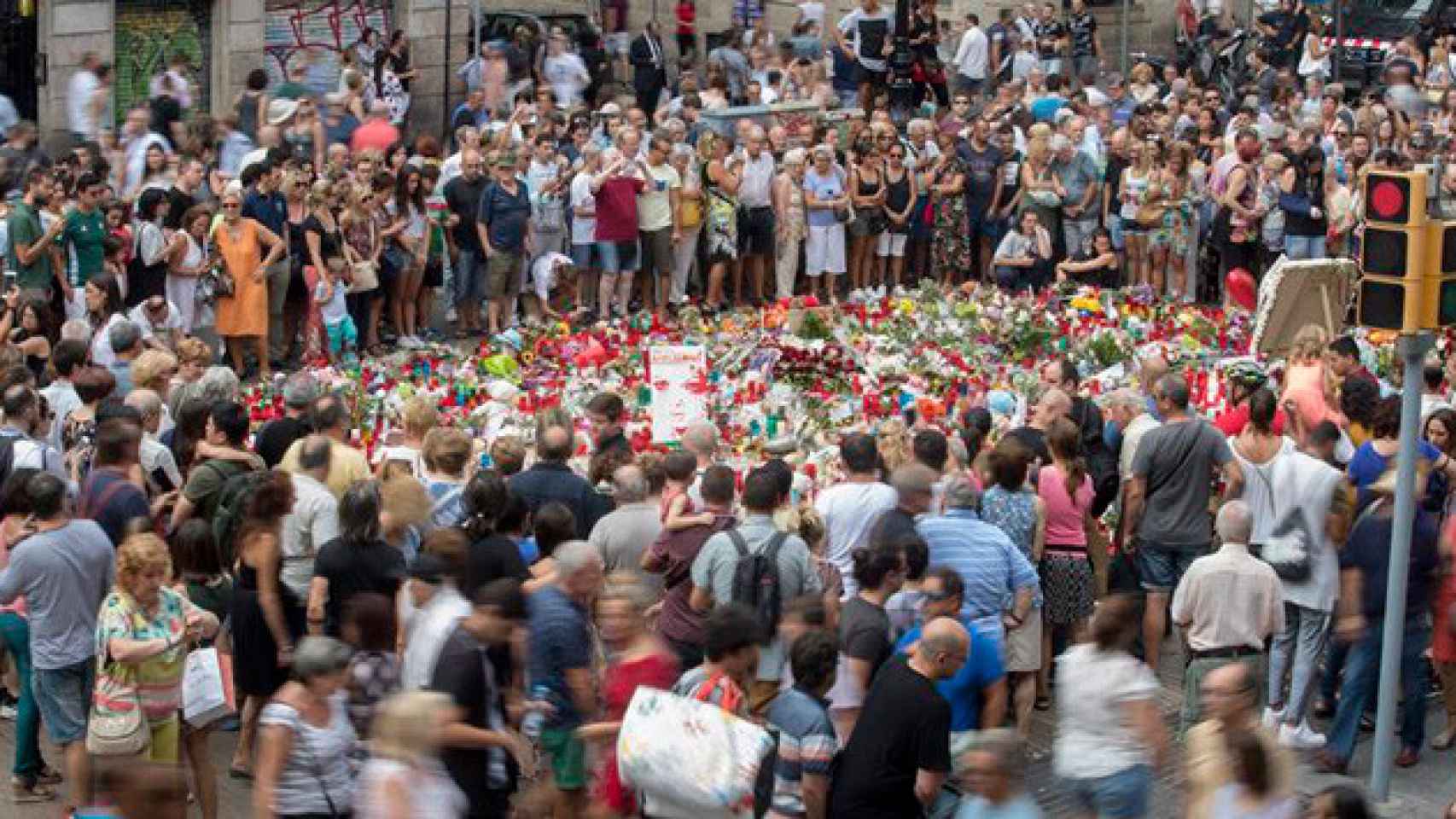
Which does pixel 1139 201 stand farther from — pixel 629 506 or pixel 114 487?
pixel 114 487

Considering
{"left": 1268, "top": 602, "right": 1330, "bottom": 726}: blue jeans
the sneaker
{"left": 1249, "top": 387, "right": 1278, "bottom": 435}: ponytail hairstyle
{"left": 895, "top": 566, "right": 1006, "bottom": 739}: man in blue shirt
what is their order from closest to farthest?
{"left": 895, "top": 566, "right": 1006, "bottom": 739}: man in blue shirt → {"left": 1268, "top": 602, "right": 1330, "bottom": 726}: blue jeans → the sneaker → {"left": 1249, "top": 387, "right": 1278, "bottom": 435}: ponytail hairstyle

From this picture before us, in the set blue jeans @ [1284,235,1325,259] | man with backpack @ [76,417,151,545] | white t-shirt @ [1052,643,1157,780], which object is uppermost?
blue jeans @ [1284,235,1325,259]

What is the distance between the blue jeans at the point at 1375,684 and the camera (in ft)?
41.3

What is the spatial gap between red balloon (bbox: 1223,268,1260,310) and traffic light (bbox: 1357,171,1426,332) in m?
10.3

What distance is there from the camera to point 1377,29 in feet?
112

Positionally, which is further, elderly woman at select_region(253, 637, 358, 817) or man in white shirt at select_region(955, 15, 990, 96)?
man in white shirt at select_region(955, 15, 990, 96)

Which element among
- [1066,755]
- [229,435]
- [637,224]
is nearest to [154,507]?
[229,435]

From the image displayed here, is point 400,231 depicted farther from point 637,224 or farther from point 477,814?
point 477,814

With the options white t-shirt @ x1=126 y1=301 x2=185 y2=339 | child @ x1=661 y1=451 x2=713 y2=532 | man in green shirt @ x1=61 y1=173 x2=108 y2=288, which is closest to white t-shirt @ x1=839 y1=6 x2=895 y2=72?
man in green shirt @ x1=61 y1=173 x2=108 y2=288

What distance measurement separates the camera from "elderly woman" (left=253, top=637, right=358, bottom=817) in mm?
9523

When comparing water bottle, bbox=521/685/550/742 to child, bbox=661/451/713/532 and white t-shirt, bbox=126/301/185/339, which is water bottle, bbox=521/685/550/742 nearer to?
child, bbox=661/451/713/532

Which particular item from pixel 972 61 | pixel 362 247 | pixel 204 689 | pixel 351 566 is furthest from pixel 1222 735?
pixel 972 61

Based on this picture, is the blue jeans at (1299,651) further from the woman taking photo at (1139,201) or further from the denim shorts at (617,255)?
the woman taking photo at (1139,201)

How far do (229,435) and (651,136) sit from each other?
969 centimetres
